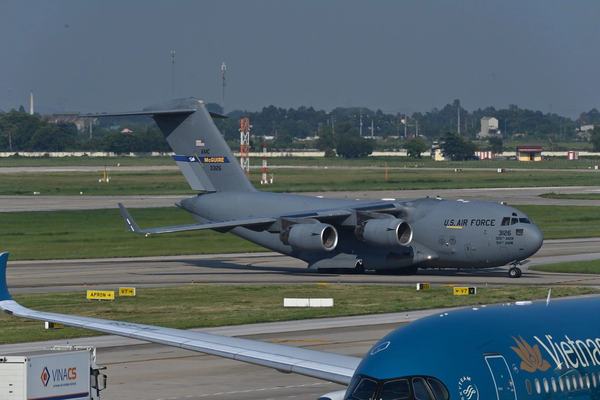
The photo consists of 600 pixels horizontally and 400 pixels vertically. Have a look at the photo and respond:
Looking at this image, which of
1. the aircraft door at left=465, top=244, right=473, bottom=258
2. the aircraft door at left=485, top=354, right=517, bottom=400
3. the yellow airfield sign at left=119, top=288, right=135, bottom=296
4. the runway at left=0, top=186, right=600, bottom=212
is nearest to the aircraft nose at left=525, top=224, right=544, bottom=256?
the aircraft door at left=465, top=244, right=473, bottom=258

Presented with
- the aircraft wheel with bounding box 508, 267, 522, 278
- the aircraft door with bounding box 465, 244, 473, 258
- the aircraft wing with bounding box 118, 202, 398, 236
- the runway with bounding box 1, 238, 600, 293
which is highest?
the aircraft wing with bounding box 118, 202, 398, 236

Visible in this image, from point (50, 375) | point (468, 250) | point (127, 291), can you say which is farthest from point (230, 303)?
point (50, 375)

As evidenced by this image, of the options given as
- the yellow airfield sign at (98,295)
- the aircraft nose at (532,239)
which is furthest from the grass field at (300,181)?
the yellow airfield sign at (98,295)

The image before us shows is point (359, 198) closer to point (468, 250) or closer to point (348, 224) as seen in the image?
point (348, 224)

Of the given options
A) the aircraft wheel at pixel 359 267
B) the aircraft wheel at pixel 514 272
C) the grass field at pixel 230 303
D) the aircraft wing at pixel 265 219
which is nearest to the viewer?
the grass field at pixel 230 303

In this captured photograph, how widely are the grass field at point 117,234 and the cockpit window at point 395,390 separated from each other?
4326cm

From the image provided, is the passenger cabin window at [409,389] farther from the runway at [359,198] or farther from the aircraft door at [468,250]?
the runway at [359,198]

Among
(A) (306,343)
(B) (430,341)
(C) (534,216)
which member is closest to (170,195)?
(C) (534,216)

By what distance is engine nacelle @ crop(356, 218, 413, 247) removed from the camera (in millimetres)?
44438

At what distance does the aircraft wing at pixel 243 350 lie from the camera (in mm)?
16531

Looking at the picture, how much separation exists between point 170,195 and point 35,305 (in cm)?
6633

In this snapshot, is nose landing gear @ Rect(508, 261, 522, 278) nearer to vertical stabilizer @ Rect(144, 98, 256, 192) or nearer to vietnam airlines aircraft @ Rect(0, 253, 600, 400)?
vertical stabilizer @ Rect(144, 98, 256, 192)

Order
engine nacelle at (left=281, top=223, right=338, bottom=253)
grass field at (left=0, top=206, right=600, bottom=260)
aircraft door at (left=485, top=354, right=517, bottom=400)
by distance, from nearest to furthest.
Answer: aircraft door at (left=485, top=354, right=517, bottom=400)
engine nacelle at (left=281, top=223, right=338, bottom=253)
grass field at (left=0, top=206, right=600, bottom=260)

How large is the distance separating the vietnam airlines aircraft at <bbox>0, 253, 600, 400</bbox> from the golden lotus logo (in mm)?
16
